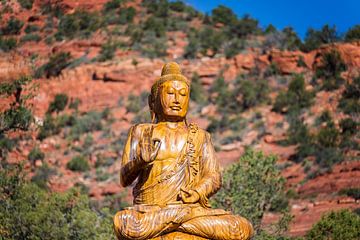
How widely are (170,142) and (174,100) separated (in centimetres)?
47

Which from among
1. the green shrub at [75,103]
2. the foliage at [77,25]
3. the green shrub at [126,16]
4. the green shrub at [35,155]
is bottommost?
the green shrub at [35,155]

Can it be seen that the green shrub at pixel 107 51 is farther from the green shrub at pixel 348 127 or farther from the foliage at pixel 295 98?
the green shrub at pixel 348 127

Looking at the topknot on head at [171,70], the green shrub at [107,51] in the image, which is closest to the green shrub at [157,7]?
the green shrub at [107,51]

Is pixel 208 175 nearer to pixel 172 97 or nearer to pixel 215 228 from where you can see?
pixel 215 228

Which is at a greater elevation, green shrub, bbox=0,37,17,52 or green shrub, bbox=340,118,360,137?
green shrub, bbox=0,37,17,52

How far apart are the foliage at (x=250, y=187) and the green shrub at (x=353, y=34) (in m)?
22.6

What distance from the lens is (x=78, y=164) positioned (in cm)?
3706

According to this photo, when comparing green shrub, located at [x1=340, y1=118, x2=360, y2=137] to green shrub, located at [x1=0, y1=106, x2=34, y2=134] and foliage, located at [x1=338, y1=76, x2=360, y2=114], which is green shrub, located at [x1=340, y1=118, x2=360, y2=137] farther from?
green shrub, located at [x1=0, y1=106, x2=34, y2=134]

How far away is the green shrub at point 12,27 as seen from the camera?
4912 cm

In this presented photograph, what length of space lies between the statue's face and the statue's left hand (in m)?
0.87

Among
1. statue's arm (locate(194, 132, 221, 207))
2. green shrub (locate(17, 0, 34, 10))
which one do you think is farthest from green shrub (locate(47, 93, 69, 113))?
statue's arm (locate(194, 132, 221, 207))

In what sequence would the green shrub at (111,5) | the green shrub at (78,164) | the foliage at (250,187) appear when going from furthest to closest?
the green shrub at (111,5)
the green shrub at (78,164)
the foliage at (250,187)

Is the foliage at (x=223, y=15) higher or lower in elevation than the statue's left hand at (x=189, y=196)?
higher

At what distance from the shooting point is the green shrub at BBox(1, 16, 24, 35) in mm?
49125
